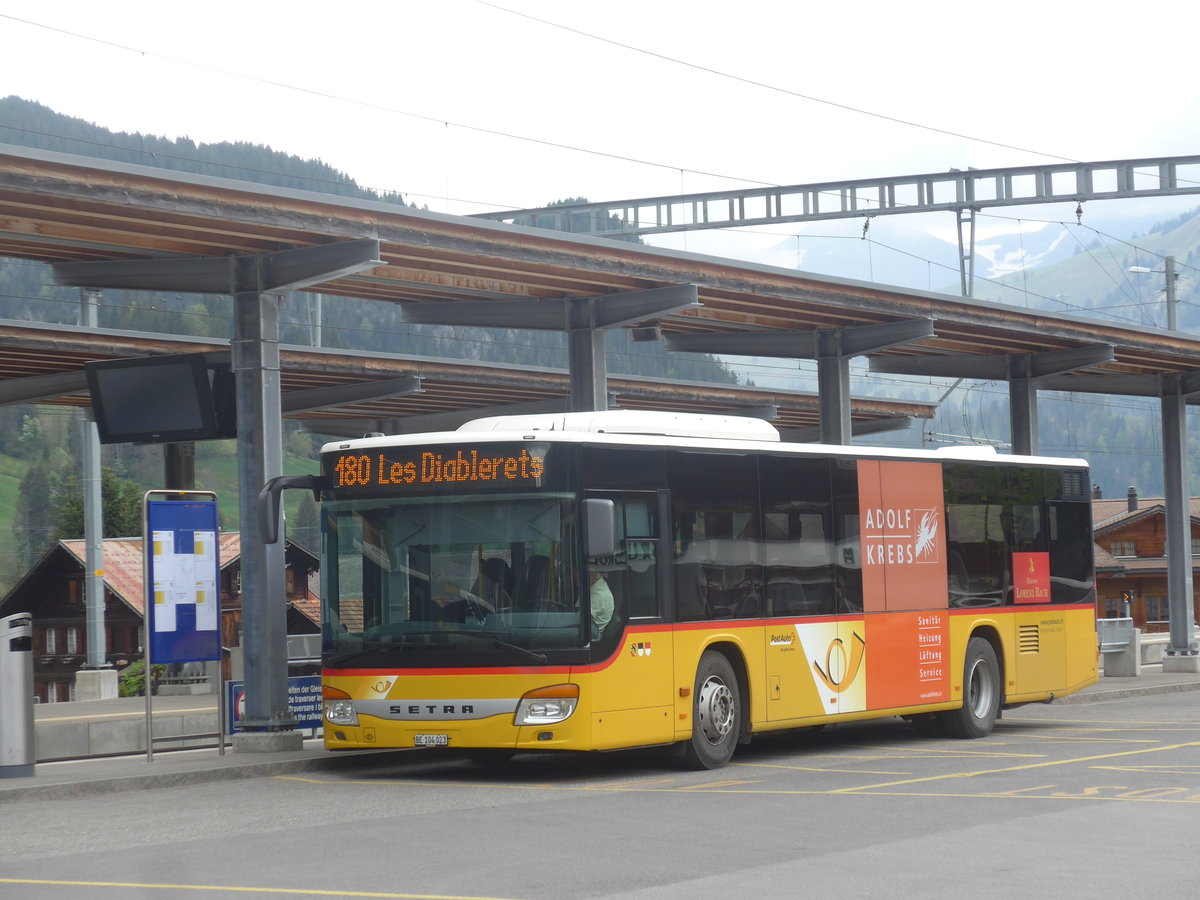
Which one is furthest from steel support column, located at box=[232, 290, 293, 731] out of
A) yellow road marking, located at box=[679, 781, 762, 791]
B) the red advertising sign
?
the red advertising sign

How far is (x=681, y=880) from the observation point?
8.94m

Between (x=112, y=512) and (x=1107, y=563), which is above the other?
(x=112, y=512)

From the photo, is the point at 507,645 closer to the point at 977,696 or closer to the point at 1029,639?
the point at 977,696

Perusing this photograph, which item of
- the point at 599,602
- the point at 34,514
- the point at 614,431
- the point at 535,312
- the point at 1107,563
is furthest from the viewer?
the point at 34,514

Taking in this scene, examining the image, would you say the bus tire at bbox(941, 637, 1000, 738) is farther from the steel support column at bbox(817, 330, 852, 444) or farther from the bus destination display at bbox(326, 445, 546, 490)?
the steel support column at bbox(817, 330, 852, 444)

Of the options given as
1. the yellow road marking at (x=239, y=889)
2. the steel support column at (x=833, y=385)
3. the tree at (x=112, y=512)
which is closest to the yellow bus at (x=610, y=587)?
the yellow road marking at (x=239, y=889)

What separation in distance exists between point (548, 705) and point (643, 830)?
3109 mm

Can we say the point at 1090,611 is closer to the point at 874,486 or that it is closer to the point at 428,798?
the point at 874,486

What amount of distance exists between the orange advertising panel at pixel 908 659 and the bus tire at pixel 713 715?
7.64ft

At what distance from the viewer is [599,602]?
46.8 feet

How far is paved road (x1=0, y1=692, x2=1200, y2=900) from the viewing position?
888 centimetres

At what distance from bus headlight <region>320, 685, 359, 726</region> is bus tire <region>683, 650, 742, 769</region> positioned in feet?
9.33

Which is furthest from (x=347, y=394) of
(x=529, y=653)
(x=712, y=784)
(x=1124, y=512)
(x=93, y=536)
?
(x=1124, y=512)

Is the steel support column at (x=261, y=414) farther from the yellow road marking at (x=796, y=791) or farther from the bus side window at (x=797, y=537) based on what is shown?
the bus side window at (x=797, y=537)
